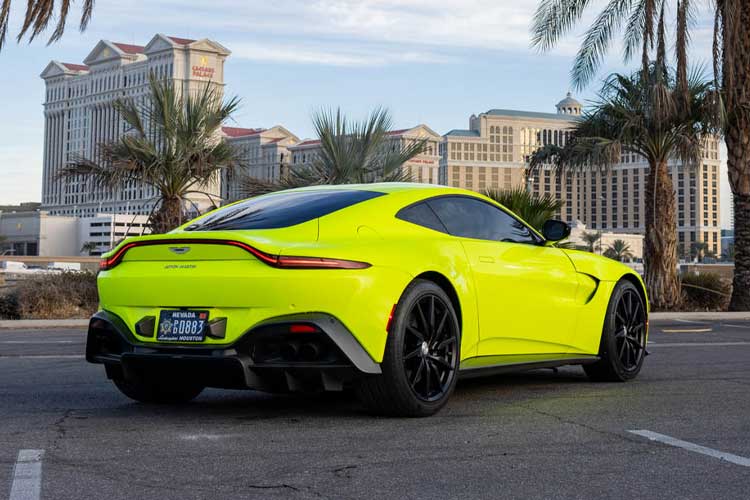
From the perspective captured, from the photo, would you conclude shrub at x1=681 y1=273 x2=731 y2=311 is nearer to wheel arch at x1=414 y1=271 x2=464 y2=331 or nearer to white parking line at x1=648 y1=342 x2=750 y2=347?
white parking line at x1=648 y1=342 x2=750 y2=347

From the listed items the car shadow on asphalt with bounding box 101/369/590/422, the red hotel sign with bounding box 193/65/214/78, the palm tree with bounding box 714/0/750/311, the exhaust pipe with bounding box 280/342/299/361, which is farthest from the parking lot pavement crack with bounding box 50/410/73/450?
the red hotel sign with bounding box 193/65/214/78

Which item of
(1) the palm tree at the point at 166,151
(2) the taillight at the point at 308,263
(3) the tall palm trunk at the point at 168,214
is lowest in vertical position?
(2) the taillight at the point at 308,263

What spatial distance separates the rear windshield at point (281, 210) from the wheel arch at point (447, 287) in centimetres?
68

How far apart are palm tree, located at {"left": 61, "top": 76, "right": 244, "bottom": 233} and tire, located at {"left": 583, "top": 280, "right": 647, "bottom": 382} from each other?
1333 cm

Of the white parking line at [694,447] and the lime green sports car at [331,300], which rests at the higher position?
the lime green sports car at [331,300]

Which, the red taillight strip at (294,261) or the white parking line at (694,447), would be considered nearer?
the white parking line at (694,447)

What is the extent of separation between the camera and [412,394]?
17.9 feet

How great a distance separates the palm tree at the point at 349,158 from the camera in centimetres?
2155

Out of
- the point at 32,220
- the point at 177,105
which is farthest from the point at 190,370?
the point at 32,220

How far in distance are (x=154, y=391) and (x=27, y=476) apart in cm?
218

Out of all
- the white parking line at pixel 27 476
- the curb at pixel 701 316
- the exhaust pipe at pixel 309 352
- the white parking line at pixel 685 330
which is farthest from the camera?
the curb at pixel 701 316

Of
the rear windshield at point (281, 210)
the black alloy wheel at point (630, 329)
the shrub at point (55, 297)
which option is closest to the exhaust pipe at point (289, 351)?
the rear windshield at point (281, 210)

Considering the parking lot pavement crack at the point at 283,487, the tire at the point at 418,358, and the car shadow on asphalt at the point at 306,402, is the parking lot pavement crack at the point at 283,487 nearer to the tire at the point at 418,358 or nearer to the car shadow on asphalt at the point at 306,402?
the tire at the point at 418,358

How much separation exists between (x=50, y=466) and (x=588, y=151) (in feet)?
68.7
